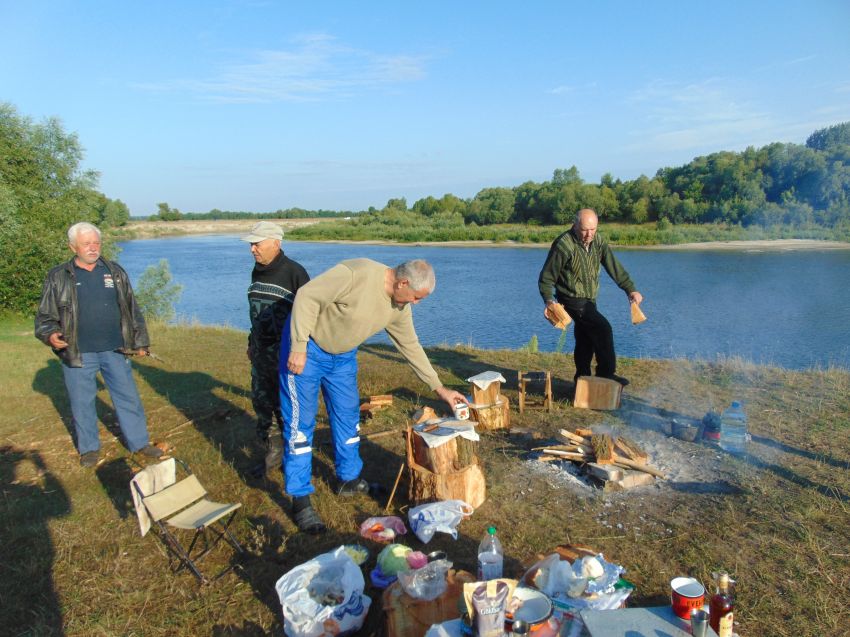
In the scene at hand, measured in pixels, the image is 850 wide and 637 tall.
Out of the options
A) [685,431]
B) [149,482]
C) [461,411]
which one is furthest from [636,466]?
[149,482]

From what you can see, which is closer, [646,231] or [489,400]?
[489,400]

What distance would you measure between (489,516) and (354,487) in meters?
1.01

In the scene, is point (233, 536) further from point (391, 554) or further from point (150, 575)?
point (391, 554)

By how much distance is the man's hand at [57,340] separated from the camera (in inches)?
185

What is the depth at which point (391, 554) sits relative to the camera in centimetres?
319

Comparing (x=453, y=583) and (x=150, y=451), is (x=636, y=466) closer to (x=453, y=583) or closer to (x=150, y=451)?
(x=453, y=583)

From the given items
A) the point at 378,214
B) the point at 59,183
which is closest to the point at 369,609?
the point at 59,183

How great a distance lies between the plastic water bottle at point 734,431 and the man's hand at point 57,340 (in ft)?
18.3

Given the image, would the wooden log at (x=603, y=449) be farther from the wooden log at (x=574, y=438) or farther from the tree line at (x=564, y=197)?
the tree line at (x=564, y=197)

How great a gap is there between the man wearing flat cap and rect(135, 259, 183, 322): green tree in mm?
16708

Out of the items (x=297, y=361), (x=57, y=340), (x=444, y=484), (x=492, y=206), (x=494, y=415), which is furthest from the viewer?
(x=492, y=206)

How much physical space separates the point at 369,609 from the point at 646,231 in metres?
45.4

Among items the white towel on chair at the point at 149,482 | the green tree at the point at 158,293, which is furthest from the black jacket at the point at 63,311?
the green tree at the point at 158,293

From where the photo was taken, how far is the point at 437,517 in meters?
3.69
